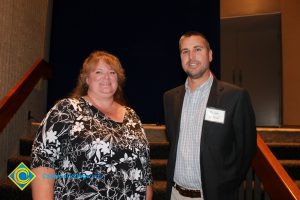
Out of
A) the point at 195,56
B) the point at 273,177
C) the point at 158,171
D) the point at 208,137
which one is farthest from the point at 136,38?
the point at 273,177

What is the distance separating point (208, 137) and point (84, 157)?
78cm

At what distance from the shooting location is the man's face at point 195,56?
1844 mm

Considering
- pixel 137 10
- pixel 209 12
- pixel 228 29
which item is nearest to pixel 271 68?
pixel 228 29

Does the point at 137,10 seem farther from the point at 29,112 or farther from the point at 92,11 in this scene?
the point at 29,112

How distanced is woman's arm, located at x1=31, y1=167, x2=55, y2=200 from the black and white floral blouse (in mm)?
15

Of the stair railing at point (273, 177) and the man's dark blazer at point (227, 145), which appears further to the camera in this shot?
the man's dark blazer at point (227, 145)

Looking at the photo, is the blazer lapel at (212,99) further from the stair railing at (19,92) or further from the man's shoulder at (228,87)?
the stair railing at (19,92)

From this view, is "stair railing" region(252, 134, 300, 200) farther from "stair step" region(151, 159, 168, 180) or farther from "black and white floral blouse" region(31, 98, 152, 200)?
"stair step" region(151, 159, 168, 180)

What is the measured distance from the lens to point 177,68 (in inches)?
179

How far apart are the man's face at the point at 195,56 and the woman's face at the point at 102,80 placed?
525 millimetres

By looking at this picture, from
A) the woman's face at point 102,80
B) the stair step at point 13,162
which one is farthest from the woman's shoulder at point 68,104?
the stair step at point 13,162

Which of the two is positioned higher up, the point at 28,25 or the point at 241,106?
the point at 28,25

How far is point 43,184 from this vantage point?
1.37m

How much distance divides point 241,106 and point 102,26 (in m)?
3.44
